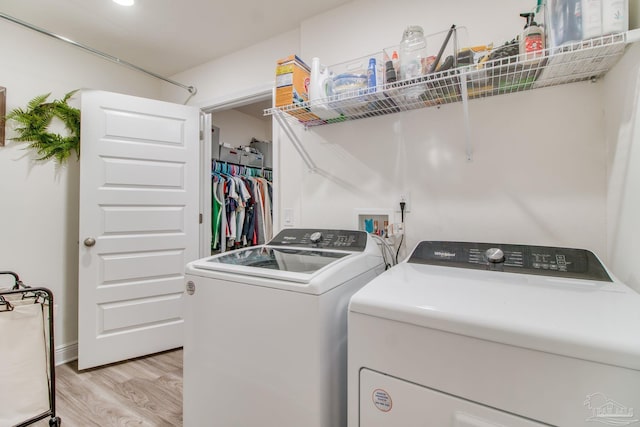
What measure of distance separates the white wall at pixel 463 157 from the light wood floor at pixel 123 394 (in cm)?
139

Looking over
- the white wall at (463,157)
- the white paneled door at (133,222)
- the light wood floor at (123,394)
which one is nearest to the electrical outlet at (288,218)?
the white wall at (463,157)

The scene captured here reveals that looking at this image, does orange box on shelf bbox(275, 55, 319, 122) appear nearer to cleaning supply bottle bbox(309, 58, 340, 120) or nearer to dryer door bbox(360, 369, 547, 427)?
cleaning supply bottle bbox(309, 58, 340, 120)

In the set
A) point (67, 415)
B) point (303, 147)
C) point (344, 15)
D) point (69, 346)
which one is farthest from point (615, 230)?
point (69, 346)

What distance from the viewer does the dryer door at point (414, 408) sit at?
68 centimetres

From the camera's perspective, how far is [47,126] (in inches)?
85.6

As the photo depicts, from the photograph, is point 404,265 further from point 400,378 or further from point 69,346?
point 69,346

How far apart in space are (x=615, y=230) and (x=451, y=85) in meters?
0.84

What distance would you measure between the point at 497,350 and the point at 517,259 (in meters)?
0.59

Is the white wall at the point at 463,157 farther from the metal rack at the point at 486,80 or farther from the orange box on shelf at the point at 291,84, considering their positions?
the orange box on shelf at the point at 291,84

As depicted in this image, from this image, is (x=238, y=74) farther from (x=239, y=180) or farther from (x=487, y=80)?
(x=487, y=80)

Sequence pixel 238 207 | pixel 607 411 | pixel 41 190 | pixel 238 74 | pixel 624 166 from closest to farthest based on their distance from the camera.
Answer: pixel 607 411, pixel 624 166, pixel 41 190, pixel 238 74, pixel 238 207

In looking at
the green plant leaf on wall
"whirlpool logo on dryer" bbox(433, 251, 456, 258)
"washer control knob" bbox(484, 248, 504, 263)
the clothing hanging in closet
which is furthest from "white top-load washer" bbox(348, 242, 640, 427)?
the green plant leaf on wall

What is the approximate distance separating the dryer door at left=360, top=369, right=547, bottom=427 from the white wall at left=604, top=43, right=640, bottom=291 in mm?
658

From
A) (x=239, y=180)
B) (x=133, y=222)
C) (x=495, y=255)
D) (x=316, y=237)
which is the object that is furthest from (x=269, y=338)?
(x=239, y=180)
